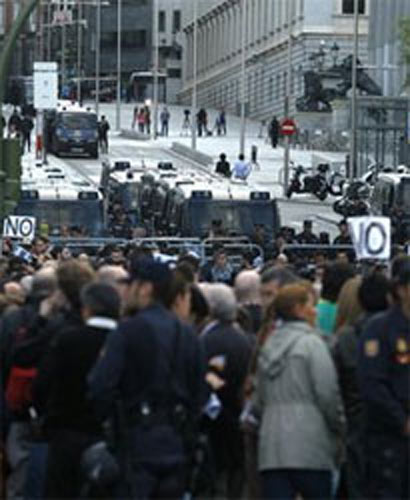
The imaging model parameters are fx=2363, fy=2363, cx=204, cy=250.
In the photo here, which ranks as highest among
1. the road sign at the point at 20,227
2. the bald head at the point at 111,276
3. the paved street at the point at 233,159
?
the bald head at the point at 111,276

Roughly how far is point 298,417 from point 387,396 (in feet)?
1.57

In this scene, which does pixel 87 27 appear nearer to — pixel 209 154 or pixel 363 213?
pixel 209 154

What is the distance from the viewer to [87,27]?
162250 mm

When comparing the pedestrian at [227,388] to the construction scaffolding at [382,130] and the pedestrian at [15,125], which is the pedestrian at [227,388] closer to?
the construction scaffolding at [382,130]

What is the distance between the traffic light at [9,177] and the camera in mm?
23406

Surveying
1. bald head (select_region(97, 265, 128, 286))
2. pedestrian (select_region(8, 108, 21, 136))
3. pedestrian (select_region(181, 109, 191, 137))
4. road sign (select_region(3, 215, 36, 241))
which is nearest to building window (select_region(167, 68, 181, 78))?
pedestrian (select_region(181, 109, 191, 137))

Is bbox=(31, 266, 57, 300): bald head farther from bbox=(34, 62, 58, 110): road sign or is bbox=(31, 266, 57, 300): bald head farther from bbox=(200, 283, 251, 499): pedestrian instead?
bbox=(34, 62, 58, 110): road sign

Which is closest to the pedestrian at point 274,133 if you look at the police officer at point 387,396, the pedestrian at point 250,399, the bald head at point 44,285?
A: the bald head at point 44,285

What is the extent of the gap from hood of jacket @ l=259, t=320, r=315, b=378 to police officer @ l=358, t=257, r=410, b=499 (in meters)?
0.33

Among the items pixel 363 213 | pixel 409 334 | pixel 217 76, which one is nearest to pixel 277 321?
pixel 409 334

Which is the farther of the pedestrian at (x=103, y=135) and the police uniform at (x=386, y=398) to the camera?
the pedestrian at (x=103, y=135)

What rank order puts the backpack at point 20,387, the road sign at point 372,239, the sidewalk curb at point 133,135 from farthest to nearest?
the sidewalk curb at point 133,135
the road sign at point 372,239
the backpack at point 20,387

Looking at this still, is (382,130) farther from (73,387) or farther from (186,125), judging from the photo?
(73,387)

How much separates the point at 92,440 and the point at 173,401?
56 centimetres
